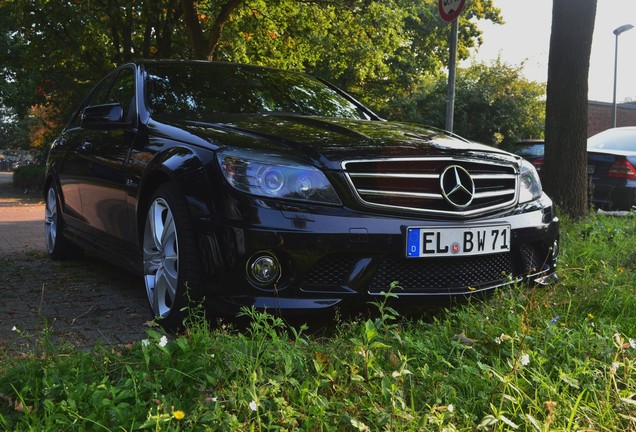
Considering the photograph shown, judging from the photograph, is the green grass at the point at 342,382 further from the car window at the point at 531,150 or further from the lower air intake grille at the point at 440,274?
the car window at the point at 531,150

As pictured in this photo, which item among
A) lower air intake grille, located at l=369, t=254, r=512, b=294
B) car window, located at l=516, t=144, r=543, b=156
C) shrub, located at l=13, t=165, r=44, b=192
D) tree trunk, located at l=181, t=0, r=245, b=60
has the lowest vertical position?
shrub, located at l=13, t=165, r=44, b=192

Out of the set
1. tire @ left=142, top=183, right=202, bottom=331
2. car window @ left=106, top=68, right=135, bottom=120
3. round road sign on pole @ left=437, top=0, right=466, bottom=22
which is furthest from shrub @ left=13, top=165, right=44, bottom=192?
tire @ left=142, top=183, right=202, bottom=331

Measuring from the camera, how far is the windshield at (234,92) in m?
4.30

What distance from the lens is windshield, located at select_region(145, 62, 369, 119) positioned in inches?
169

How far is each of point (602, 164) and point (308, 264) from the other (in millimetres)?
6780

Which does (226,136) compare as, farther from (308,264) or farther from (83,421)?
(83,421)

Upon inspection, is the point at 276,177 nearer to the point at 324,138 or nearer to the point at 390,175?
the point at 324,138

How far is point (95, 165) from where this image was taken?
4781 millimetres

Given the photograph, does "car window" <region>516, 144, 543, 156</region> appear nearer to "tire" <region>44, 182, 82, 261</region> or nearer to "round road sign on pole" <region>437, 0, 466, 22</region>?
"round road sign on pole" <region>437, 0, 466, 22</region>

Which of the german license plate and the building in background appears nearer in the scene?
the german license plate

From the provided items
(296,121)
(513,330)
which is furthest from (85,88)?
(513,330)

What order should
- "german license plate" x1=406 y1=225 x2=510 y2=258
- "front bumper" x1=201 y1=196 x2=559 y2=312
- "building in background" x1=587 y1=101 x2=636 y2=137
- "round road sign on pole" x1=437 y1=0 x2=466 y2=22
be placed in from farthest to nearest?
"building in background" x1=587 y1=101 x2=636 y2=137
"round road sign on pole" x1=437 y1=0 x2=466 y2=22
"german license plate" x1=406 y1=225 x2=510 y2=258
"front bumper" x1=201 y1=196 x2=559 y2=312

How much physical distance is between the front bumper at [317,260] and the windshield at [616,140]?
7045mm

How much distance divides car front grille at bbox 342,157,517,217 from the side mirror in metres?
1.71
